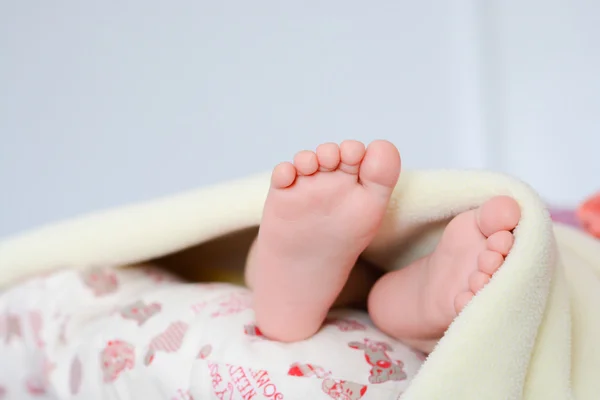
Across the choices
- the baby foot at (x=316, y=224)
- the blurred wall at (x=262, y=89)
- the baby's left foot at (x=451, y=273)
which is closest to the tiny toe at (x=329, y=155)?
the baby foot at (x=316, y=224)

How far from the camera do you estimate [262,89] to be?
4.74 feet

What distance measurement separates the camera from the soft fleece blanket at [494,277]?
43 cm

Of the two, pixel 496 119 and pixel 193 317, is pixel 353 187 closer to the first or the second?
pixel 193 317

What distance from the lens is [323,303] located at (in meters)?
0.54

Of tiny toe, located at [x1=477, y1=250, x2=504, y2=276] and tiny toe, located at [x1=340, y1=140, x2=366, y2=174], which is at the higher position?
tiny toe, located at [x1=340, y1=140, x2=366, y2=174]

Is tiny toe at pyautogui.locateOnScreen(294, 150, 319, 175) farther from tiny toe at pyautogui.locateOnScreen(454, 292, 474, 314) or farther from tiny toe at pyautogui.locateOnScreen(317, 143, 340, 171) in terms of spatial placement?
tiny toe at pyautogui.locateOnScreen(454, 292, 474, 314)

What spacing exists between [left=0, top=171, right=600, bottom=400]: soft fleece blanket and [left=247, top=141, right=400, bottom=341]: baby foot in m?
0.09

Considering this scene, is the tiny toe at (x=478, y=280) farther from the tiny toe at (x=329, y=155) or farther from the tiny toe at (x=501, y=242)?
the tiny toe at (x=329, y=155)

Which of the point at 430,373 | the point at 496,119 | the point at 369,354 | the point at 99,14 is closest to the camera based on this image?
the point at 430,373

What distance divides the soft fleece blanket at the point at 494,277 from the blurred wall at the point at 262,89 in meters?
0.68

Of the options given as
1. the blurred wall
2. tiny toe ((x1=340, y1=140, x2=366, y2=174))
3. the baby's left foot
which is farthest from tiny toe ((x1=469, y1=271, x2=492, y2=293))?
the blurred wall

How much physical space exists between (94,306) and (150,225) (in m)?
0.11

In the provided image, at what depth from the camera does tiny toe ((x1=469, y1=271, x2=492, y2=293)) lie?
45cm

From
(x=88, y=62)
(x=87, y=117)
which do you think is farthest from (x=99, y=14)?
(x=87, y=117)
